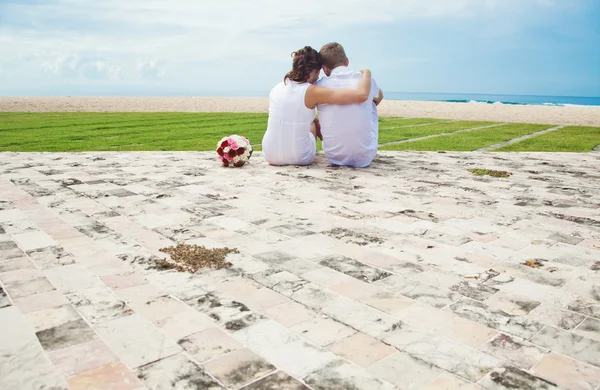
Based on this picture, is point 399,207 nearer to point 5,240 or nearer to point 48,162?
point 5,240

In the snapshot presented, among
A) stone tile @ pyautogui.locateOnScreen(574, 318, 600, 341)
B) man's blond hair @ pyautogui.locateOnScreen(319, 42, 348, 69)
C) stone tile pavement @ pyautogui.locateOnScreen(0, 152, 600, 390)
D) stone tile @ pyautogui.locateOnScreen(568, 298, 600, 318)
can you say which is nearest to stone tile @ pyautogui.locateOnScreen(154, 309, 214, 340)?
stone tile pavement @ pyautogui.locateOnScreen(0, 152, 600, 390)

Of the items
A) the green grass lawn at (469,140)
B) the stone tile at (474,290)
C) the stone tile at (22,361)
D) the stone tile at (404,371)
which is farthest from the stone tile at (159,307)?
the green grass lawn at (469,140)

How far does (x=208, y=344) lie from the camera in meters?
2.57

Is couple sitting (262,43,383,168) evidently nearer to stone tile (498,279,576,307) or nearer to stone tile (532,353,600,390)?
stone tile (498,279,576,307)

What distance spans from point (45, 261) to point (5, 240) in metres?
0.76

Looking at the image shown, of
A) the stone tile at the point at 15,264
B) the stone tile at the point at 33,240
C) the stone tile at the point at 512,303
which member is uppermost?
the stone tile at the point at 33,240

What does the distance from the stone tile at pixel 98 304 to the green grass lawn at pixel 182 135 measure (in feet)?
25.2

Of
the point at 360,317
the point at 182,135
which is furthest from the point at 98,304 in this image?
the point at 182,135

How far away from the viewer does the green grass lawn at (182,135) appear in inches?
438

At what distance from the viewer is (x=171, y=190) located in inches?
244

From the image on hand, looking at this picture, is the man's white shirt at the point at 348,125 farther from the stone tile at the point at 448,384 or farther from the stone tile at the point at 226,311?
the stone tile at the point at 448,384

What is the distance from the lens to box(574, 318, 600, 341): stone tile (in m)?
2.70

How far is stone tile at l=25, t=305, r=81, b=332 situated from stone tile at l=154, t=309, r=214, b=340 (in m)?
0.52

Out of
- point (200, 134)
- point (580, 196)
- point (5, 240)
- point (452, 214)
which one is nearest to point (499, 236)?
point (452, 214)
